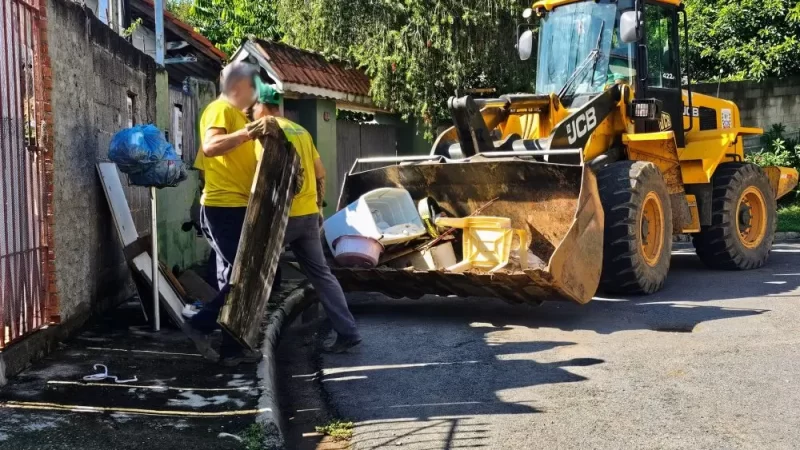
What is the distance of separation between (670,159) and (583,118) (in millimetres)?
1534

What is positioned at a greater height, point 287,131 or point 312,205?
point 287,131

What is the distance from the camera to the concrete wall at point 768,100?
60.2 feet

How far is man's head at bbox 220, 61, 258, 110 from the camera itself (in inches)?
229

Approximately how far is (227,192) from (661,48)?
20.2 ft

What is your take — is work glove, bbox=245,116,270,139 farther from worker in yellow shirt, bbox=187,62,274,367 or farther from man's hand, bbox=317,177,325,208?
man's hand, bbox=317,177,325,208

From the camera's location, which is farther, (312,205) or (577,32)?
(577,32)

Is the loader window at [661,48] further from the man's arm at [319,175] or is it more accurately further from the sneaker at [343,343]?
the sneaker at [343,343]

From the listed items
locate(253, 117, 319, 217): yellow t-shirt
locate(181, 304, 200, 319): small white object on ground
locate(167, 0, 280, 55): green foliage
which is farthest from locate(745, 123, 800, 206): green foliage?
locate(181, 304, 200, 319): small white object on ground

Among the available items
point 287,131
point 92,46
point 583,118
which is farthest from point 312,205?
point 583,118

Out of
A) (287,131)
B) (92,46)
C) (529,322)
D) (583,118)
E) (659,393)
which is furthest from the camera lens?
(583,118)

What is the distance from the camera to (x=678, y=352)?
6398 mm

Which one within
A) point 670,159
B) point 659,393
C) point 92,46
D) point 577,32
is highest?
point 577,32

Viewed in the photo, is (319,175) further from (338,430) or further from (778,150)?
(778,150)

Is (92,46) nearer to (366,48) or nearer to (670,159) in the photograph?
(670,159)
